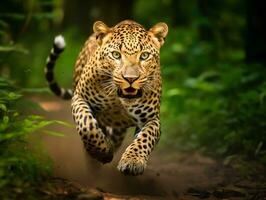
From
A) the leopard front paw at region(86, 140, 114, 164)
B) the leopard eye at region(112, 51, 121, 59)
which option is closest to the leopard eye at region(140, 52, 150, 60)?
the leopard eye at region(112, 51, 121, 59)

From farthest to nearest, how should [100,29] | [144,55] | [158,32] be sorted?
[158,32]
[100,29]
[144,55]

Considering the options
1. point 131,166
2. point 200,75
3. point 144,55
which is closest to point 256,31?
point 200,75

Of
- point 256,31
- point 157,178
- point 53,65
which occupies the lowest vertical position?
point 157,178

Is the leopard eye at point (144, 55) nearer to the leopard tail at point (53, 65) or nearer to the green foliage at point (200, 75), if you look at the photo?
the green foliage at point (200, 75)

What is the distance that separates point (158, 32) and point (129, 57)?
0.85 m

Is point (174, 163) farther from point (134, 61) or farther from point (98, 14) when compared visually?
point (98, 14)

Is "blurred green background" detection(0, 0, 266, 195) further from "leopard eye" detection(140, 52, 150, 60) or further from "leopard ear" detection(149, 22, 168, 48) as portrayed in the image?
"leopard ear" detection(149, 22, 168, 48)

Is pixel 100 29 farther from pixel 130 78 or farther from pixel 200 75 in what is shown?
pixel 200 75

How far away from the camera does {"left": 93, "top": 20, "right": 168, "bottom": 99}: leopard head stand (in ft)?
24.0

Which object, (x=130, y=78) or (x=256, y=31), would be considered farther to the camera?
(x=256, y=31)

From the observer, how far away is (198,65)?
51.3 ft

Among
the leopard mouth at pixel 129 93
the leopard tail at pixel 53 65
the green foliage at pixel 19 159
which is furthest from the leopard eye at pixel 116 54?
the leopard tail at pixel 53 65

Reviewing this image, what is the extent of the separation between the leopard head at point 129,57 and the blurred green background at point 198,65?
1.05 m

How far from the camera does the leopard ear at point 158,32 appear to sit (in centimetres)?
822
